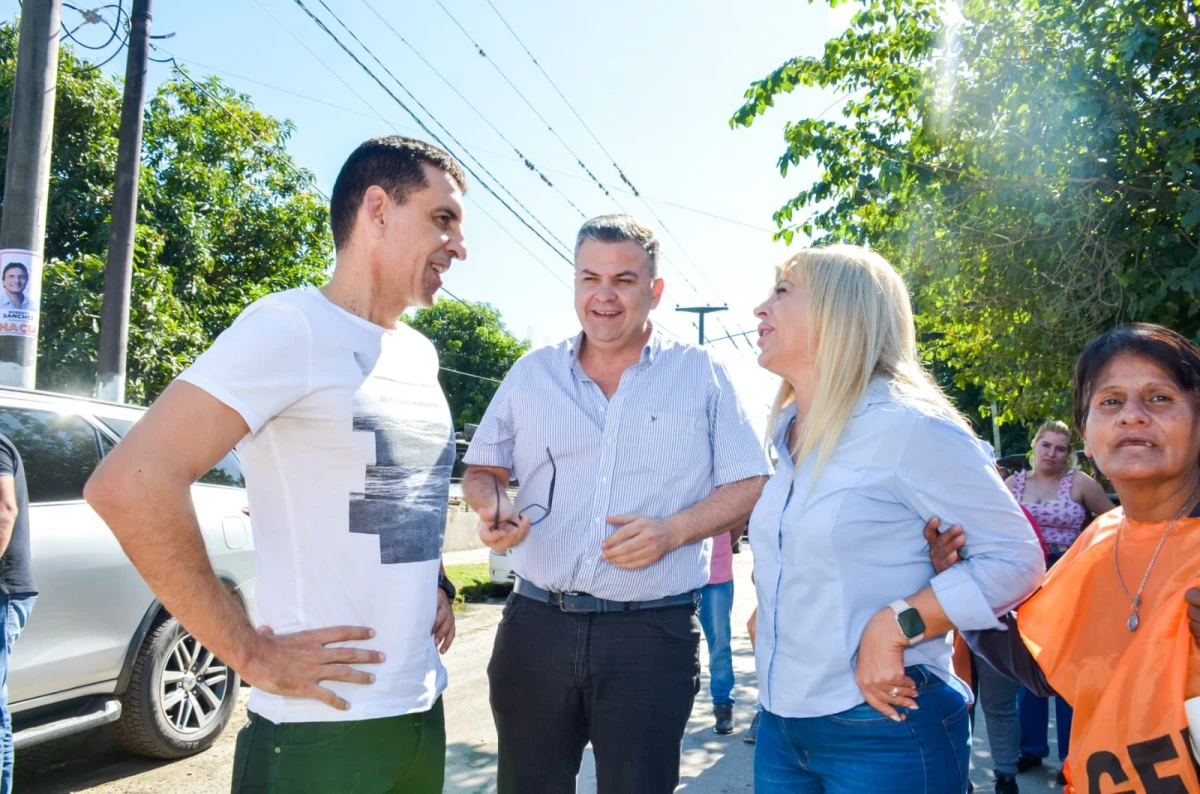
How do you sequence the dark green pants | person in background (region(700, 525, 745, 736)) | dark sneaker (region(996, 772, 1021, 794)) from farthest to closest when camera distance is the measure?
person in background (region(700, 525, 745, 736)) → dark sneaker (region(996, 772, 1021, 794)) → the dark green pants

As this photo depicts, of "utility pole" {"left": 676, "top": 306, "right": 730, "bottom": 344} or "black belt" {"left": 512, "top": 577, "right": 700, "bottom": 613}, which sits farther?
"utility pole" {"left": 676, "top": 306, "right": 730, "bottom": 344}

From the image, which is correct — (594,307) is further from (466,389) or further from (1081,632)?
(466,389)

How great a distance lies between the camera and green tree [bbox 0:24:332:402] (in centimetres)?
1147

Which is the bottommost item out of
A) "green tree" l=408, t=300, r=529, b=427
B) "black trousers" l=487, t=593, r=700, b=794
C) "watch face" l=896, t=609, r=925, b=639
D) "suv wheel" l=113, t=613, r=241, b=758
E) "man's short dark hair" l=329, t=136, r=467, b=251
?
"suv wheel" l=113, t=613, r=241, b=758

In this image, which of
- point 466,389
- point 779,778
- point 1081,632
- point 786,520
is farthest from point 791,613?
point 466,389

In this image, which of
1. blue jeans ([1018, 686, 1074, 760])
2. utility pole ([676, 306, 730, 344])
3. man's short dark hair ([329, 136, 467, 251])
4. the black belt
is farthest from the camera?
utility pole ([676, 306, 730, 344])

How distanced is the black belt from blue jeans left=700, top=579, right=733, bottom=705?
3269 mm

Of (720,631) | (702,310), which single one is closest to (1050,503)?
(720,631)

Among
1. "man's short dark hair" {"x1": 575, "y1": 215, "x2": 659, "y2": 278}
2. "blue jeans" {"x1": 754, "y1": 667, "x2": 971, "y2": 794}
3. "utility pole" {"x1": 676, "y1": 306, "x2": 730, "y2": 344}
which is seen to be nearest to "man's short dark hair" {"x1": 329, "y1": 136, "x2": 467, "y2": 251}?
"man's short dark hair" {"x1": 575, "y1": 215, "x2": 659, "y2": 278}

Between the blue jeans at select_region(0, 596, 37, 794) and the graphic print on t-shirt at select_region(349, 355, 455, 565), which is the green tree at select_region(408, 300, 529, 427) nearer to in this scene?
the blue jeans at select_region(0, 596, 37, 794)

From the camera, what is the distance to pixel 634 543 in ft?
8.10

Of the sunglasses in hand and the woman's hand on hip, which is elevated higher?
the sunglasses in hand

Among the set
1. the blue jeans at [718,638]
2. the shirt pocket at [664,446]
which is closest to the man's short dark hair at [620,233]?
the shirt pocket at [664,446]

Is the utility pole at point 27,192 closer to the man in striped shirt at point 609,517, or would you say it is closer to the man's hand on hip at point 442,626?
the man in striped shirt at point 609,517
